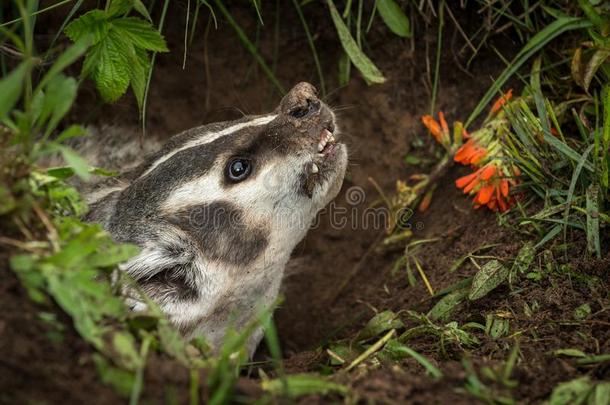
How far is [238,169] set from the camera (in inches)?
151

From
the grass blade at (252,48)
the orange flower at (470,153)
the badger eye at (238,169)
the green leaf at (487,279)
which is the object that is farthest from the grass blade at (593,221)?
the grass blade at (252,48)

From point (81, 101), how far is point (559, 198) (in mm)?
3495

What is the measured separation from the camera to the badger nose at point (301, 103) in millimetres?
3906

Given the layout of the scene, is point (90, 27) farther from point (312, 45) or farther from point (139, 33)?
point (312, 45)

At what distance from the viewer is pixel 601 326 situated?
3.13 m

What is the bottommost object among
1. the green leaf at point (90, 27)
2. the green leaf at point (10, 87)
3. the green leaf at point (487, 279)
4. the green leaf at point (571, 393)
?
the green leaf at point (487, 279)

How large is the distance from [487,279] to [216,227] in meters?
1.40

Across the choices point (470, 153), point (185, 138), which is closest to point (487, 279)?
point (470, 153)

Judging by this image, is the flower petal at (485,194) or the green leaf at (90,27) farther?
the flower petal at (485,194)

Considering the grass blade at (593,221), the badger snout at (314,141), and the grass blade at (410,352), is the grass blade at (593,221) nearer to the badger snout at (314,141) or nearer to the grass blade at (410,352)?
the grass blade at (410,352)

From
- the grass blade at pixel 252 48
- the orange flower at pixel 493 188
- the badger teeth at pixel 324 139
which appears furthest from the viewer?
the grass blade at pixel 252 48


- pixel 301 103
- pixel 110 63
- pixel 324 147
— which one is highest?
A: pixel 110 63

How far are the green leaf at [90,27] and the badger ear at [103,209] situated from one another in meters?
0.97

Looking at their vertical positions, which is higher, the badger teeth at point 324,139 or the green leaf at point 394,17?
the green leaf at point 394,17
